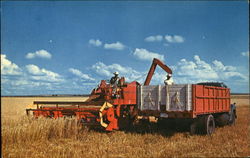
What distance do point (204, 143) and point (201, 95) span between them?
185cm

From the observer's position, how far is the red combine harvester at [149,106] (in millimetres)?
9141

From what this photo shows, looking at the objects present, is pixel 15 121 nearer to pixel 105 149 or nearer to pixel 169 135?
pixel 105 149

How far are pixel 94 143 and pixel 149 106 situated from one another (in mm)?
2718

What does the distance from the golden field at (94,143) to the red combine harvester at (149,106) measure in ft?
2.09

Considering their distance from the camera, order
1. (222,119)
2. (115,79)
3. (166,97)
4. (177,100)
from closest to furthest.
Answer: (177,100)
(166,97)
(115,79)
(222,119)

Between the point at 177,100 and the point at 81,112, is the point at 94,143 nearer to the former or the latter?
the point at 81,112

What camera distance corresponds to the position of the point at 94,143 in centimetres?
816

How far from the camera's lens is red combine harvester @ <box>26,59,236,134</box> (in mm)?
9141

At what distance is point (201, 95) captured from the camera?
30.7 feet

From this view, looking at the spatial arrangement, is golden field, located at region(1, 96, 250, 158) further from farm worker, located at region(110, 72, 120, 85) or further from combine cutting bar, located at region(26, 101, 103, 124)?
farm worker, located at region(110, 72, 120, 85)

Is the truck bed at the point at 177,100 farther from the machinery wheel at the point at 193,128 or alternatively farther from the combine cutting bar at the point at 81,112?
the combine cutting bar at the point at 81,112

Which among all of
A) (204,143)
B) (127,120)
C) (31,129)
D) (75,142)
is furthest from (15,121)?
(204,143)

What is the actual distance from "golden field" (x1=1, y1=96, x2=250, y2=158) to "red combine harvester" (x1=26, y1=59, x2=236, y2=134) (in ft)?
2.09

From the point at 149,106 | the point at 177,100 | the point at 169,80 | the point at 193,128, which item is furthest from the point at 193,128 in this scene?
the point at 169,80
